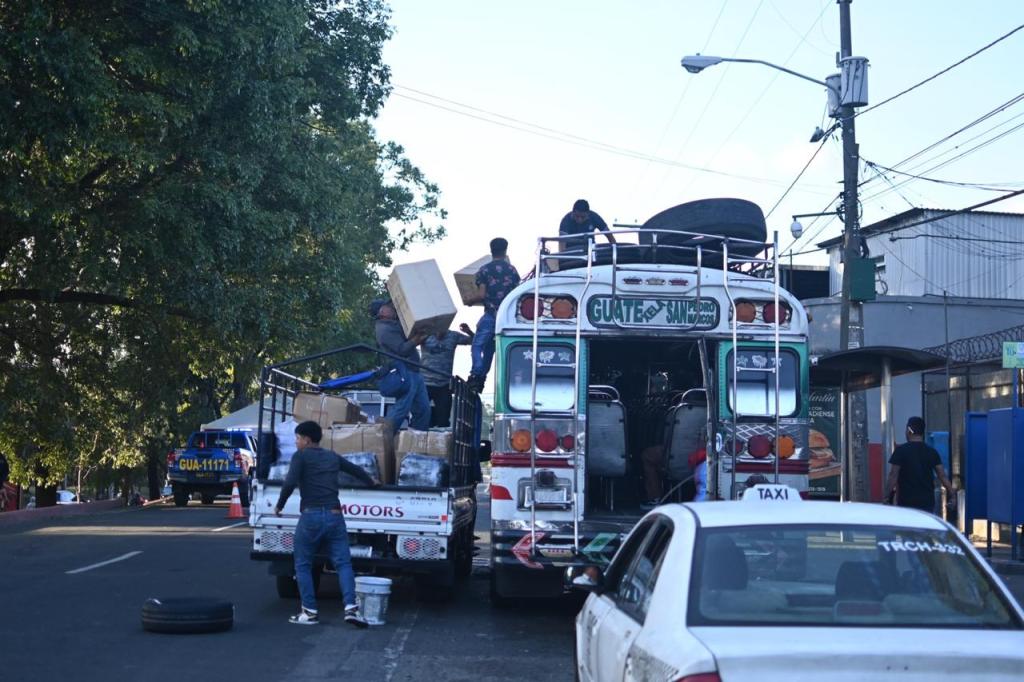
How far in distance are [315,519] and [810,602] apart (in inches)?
281

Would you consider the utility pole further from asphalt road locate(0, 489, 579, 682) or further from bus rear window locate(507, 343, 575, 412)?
bus rear window locate(507, 343, 575, 412)

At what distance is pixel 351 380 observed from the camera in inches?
606

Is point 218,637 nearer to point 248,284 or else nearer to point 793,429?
point 793,429

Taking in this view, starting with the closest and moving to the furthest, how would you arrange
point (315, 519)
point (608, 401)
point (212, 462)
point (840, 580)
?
point (840, 580) → point (315, 519) → point (608, 401) → point (212, 462)

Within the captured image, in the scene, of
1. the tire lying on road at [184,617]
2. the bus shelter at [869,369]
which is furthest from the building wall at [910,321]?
the tire lying on road at [184,617]

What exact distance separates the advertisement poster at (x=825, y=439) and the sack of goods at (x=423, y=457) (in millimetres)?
14072

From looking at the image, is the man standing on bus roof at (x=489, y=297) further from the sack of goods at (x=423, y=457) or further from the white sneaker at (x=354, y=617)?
the white sneaker at (x=354, y=617)

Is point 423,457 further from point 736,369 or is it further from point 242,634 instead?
point 736,369

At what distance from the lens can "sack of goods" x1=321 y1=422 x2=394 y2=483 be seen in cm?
1316

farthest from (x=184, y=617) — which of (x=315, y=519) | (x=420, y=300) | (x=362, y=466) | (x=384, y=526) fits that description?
(x=420, y=300)

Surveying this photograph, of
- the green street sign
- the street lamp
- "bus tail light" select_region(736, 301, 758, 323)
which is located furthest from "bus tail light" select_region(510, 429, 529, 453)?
the street lamp

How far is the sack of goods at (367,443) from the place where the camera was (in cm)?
1316

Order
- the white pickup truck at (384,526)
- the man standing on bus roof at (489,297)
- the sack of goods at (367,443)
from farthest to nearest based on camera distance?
the man standing on bus roof at (489,297), the sack of goods at (367,443), the white pickup truck at (384,526)

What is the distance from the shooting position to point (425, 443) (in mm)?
13180
